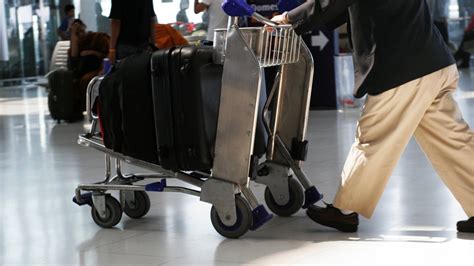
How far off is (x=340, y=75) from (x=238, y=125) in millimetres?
6987

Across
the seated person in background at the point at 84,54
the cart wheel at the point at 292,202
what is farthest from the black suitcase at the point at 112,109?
the seated person in background at the point at 84,54

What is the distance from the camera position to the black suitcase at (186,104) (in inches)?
180

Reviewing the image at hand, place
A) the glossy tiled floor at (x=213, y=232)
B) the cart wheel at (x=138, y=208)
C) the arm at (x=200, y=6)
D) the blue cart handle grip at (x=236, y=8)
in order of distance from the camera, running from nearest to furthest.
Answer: the glossy tiled floor at (x=213, y=232) < the blue cart handle grip at (x=236, y=8) < the cart wheel at (x=138, y=208) < the arm at (x=200, y=6)

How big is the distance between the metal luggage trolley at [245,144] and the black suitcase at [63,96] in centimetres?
617

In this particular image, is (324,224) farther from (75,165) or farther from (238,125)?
(75,165)

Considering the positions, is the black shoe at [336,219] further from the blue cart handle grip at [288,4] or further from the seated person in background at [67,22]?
the seated person in background at [67,22]

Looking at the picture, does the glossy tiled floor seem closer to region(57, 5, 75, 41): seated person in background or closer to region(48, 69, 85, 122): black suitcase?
region(48, 69, 85, 122): black suitcase

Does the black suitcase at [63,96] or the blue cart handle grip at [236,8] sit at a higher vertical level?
the blue cart handle grip at [236,8]

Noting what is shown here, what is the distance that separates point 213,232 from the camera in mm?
4754

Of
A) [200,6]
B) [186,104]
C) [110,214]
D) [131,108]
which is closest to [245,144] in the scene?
[186,104]

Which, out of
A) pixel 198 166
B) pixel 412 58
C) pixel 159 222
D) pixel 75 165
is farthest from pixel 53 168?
pixel 412 58

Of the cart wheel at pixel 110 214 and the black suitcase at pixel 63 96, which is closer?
the cart wheel at pixel 110 214

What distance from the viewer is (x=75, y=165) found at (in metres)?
7.60

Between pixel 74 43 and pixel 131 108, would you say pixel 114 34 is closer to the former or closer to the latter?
pixel 131 108
